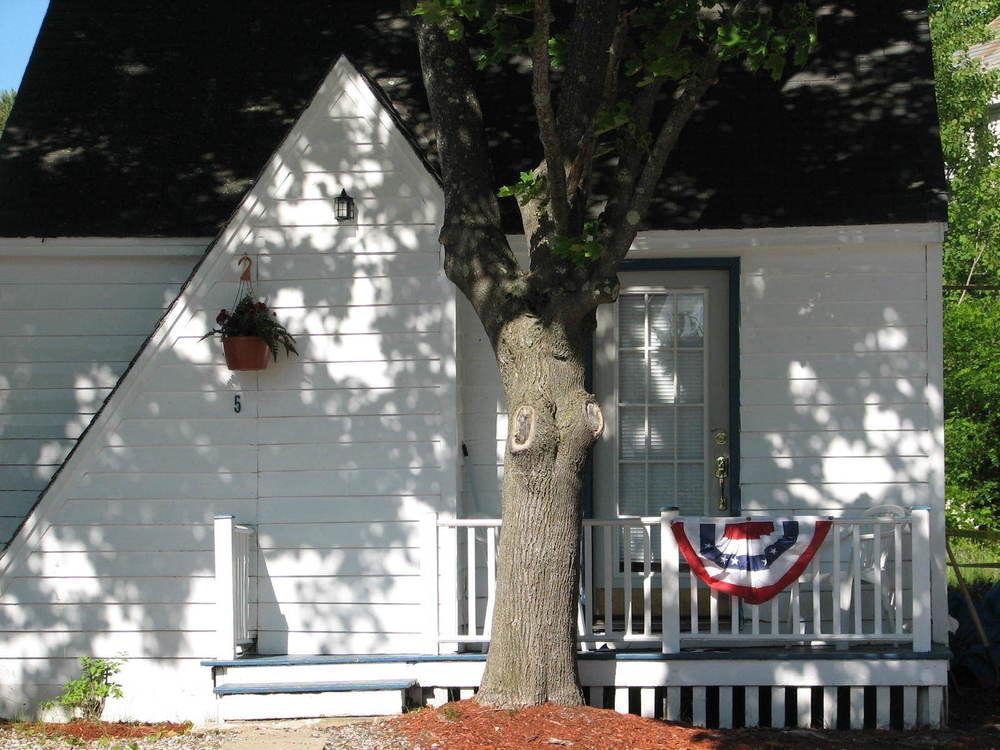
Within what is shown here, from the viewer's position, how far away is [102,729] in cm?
778

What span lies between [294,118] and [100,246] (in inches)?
72.1

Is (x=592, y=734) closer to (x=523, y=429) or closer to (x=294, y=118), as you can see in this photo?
(x=523, y=429)

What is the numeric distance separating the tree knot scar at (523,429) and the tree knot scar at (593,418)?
0.98ft

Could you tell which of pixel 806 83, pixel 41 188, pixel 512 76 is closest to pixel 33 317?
pixel 41 188

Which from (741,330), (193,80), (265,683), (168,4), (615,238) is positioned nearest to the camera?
(615,238)

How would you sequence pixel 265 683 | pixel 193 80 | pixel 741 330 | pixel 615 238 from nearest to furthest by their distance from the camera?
pixel 615 238, pixel 265 683, pixel 741 330, pixel 193 80

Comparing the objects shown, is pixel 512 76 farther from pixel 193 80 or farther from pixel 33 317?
pixel 33 317

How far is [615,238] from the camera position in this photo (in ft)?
22.5

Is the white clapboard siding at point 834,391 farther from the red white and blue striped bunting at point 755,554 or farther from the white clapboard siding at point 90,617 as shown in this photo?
the white clapboard siding at point 90,617

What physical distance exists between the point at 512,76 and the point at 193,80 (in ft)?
8.78

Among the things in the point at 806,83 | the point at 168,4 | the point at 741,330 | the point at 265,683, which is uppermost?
the point at 168,4

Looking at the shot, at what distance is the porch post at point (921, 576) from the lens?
7457mm

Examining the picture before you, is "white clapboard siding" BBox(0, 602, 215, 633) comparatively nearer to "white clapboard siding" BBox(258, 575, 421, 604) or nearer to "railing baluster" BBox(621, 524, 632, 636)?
"white clapboard siding" BBox(258, 575, 421, 604)

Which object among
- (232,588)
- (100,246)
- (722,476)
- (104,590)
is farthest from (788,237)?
(104,590)
